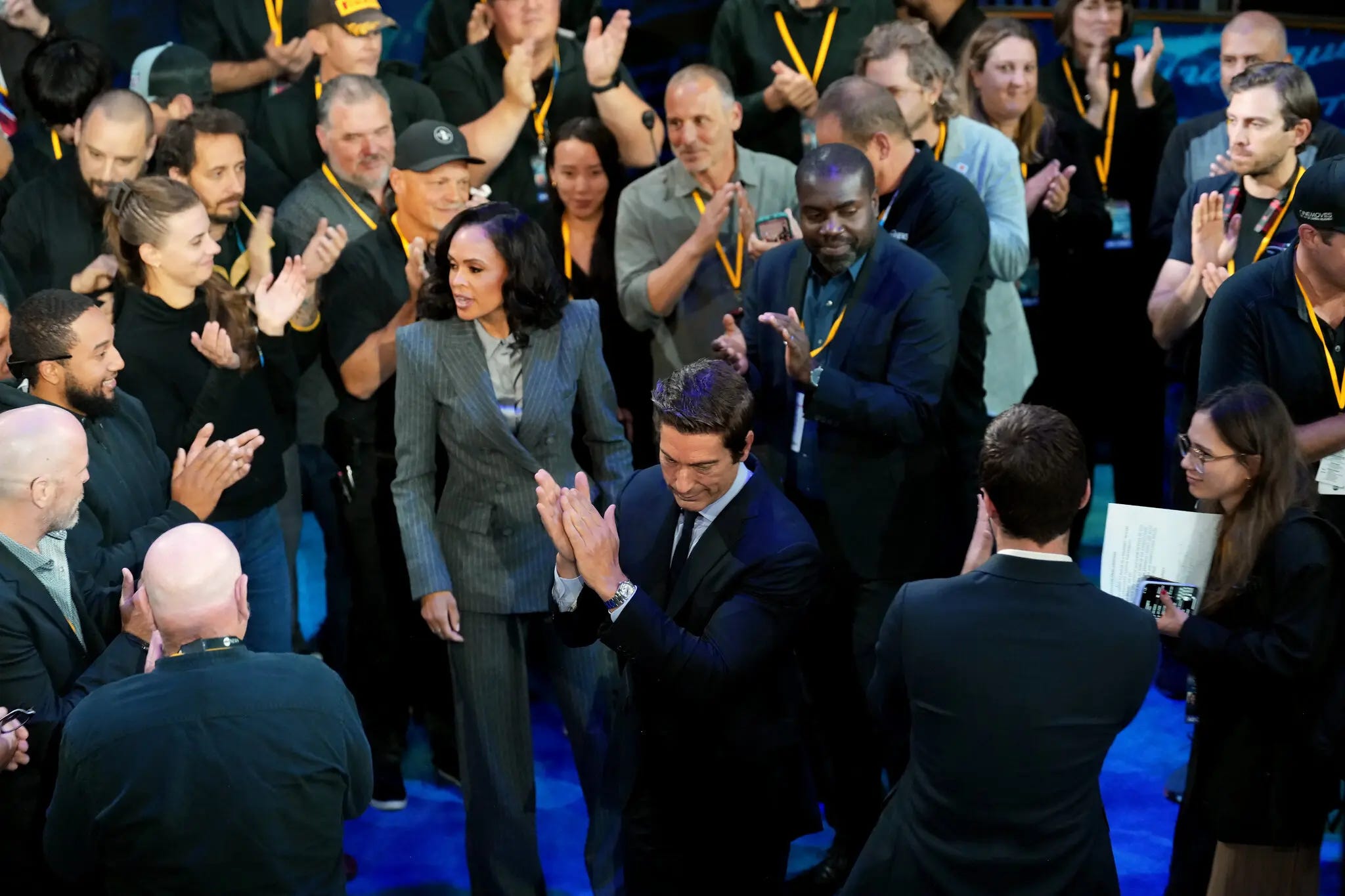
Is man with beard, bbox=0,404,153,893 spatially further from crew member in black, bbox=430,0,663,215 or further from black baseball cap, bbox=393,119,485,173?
crew member in black, bbox=430,0,663,215

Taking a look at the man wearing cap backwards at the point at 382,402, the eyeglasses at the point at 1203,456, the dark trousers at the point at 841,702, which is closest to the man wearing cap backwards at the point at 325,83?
the man wearing cap backwards at the point at 382,402

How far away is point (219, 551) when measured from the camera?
2.72 metres

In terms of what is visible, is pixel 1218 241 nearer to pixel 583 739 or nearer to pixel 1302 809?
pixel 1302 809

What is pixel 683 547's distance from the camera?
3.20 m

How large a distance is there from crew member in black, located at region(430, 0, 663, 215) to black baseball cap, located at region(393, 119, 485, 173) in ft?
1.97

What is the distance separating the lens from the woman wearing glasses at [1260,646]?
3113 millimetres

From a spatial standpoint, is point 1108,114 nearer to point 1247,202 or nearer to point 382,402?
point 1247,202

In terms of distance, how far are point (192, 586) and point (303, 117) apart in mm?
3334

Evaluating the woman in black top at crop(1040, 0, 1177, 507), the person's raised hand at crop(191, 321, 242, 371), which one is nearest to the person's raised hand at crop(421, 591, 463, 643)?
the person's raised hand at crop(191, 321, 242, 371)

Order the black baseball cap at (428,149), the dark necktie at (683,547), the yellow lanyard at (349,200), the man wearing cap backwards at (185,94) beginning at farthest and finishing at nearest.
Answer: the man wearing cap backwards at (185,94)
the yellow lanyard at (349,200)
the black baseball cap at (428,149)
the dark necktie at (683,547)

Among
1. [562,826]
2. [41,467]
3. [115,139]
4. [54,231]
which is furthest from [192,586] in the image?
[54,231]

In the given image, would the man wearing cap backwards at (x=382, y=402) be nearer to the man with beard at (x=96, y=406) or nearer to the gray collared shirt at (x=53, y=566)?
the man with beard at (x=96, y=406)

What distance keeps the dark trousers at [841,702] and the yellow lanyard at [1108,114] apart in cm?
259

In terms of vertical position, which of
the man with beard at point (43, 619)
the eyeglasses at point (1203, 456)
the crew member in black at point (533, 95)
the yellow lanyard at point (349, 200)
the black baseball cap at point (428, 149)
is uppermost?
the crew member in black at point (533, 95)
